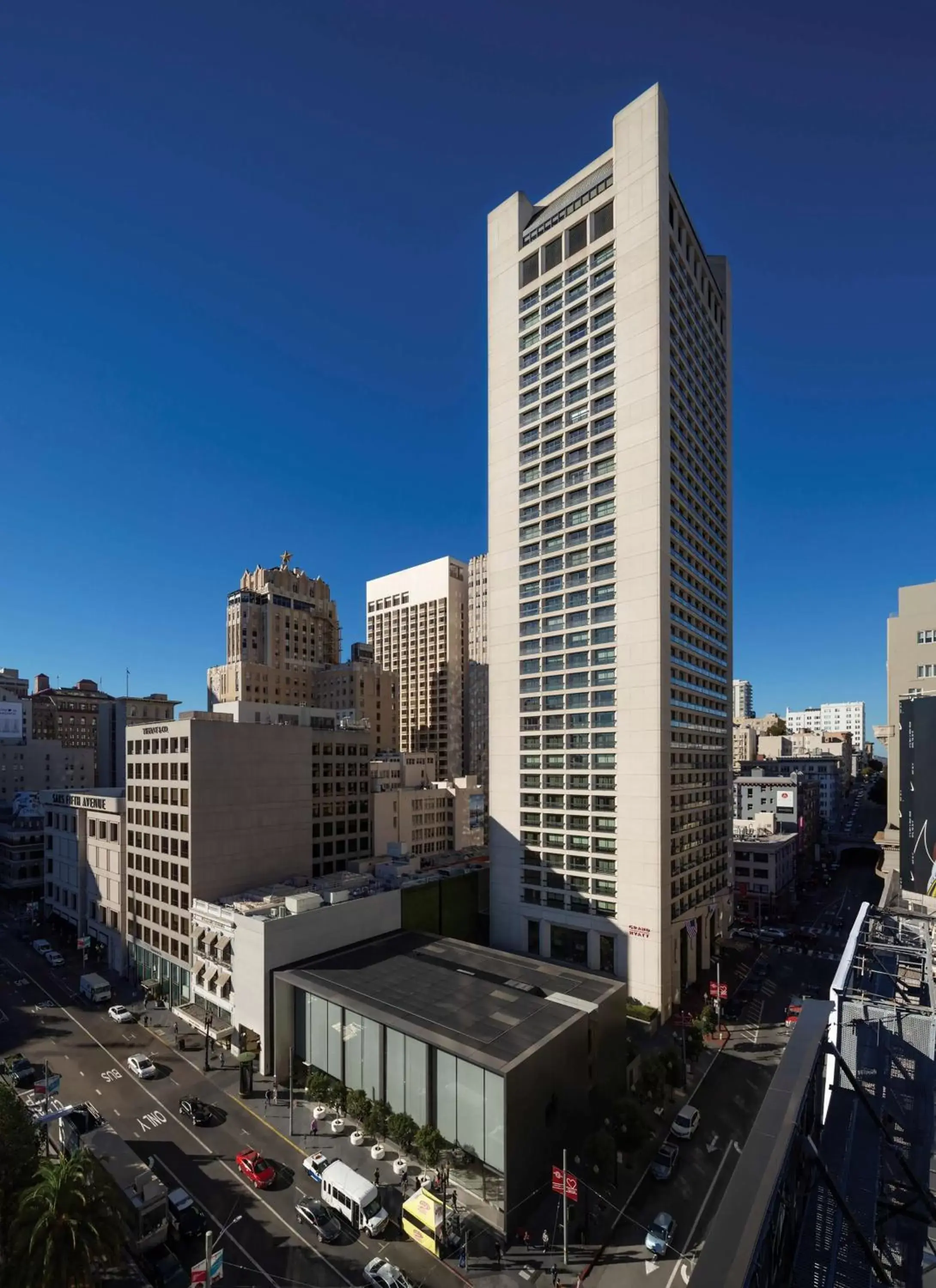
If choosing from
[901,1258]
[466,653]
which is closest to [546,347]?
[901,1258]

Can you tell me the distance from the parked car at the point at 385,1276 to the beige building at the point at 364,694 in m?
124

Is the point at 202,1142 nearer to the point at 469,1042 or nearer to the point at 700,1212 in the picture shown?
the point at 469,1042

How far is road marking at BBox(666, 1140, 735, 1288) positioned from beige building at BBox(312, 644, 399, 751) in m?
120

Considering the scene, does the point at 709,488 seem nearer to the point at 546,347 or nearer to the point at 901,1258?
the point at 546,347

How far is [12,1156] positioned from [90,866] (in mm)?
57616

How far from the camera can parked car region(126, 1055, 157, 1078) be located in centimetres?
5112

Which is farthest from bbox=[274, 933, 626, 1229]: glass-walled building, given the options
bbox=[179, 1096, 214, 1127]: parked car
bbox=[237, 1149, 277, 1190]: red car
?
bbox=[237, 1149, 277, 1190]: red car

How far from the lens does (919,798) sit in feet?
200

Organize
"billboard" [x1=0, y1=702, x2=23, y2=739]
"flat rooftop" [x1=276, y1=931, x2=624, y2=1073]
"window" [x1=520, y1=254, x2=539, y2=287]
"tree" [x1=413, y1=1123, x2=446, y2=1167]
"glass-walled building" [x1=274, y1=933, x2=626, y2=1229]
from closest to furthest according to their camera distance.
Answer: "glass-walled building" [x1=274, y1=933, x2=626, y2=1229] → "tree" [x1=413, y1=1123, x2=446, y2=1167] → "flat rooftop" [x1=276, y1=931, x2=624, y2=1073] → "window" [x1=520, y1=254, x2=539, y2=287] → "billboard" [x1=0, y1=702, x2=23, y2=739]

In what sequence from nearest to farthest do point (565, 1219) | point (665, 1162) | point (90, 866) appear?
1. point (565, 1219)
2. point (665, 1162)
3. point (90, 866)

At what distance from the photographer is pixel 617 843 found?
68.7 m

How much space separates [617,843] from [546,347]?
60741 mm

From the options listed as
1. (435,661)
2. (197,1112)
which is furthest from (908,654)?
(435,661)

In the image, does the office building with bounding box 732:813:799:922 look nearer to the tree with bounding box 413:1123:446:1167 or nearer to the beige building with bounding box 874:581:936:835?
the beige building with bounding box 874:581:936:835
